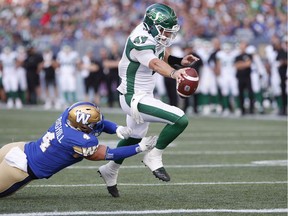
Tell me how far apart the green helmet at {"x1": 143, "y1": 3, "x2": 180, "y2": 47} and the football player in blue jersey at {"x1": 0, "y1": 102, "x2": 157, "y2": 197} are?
33.5 inches

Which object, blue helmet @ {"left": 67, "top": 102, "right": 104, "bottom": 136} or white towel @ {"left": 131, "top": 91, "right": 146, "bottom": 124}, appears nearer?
blue helmet @ {"left": 67, "top": 102, "right": 104, "bottom": 136}

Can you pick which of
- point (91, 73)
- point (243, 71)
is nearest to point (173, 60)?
point (243, 71)

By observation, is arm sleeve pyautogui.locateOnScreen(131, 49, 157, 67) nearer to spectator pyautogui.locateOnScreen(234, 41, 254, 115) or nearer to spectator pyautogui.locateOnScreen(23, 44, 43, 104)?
spectator pyautogui.locateOnScreen(234, 41, 254, 115)

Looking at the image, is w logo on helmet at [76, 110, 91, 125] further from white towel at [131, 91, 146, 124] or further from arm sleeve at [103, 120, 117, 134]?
white towel at [131, 91, 146, 124]

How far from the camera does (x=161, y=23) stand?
21.7ft

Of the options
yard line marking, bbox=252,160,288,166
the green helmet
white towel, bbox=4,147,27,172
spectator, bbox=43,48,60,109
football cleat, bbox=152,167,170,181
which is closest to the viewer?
white towel, bbox=4,147,27,172

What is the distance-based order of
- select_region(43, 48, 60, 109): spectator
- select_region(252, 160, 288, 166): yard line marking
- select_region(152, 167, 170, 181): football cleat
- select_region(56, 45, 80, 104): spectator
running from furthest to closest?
select_region(43, 48, 60, 109): spectator < select_region(56, 45, 80, 104): spectator < select_region(252, 160, 288, 166): yard line marking < select_region(152, 167, 170, 181): football cleat

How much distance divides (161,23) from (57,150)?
4.26 feet

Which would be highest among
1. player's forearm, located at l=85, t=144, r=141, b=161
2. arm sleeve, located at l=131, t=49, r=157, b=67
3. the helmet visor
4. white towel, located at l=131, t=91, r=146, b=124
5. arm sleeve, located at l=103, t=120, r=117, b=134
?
the helmet visor

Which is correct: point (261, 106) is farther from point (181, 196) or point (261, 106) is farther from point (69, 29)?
point (181, 196)

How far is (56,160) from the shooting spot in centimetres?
624

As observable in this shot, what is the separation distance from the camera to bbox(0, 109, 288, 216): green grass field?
5910 millimetres

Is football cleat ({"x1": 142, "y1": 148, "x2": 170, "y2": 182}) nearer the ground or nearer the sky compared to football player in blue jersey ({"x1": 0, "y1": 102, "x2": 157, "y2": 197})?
nearer the ground

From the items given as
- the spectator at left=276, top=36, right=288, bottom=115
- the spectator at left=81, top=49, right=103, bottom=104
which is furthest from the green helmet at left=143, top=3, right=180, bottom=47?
the spectator at left=81, top=49, right=103, bottom=104
